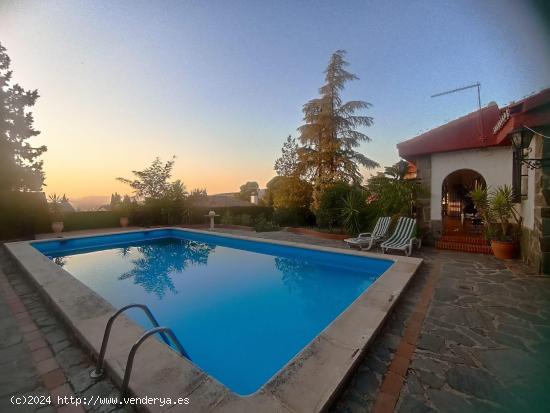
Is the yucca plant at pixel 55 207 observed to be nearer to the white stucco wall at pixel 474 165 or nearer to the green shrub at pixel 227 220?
the green shrub at pixel 227 220

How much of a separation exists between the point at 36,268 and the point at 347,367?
6.92 meters

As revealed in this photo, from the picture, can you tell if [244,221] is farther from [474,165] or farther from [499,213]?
[499,213]

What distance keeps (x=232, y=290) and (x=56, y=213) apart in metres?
11.9

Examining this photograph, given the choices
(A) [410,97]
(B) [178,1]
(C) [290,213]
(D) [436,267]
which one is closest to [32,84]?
(B) [178,1]

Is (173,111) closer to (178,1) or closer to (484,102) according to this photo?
(178,1)

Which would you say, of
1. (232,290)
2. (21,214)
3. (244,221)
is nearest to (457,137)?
(232,290)

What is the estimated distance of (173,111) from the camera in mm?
13281

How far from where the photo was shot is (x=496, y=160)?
7.57 meters

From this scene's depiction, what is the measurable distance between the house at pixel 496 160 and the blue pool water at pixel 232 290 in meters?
3.24

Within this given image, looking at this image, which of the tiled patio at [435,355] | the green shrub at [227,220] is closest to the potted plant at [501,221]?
the tiled patio at [435,355]

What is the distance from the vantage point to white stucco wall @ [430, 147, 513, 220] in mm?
7438

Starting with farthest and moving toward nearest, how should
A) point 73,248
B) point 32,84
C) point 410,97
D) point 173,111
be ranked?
point 32,84, point 173,111, point 410,97, point 73,248

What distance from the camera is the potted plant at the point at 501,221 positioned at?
644 cm

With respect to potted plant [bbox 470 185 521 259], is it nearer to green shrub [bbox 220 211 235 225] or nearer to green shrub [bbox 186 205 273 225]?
green shrub [bbox 220 211 235 225]
